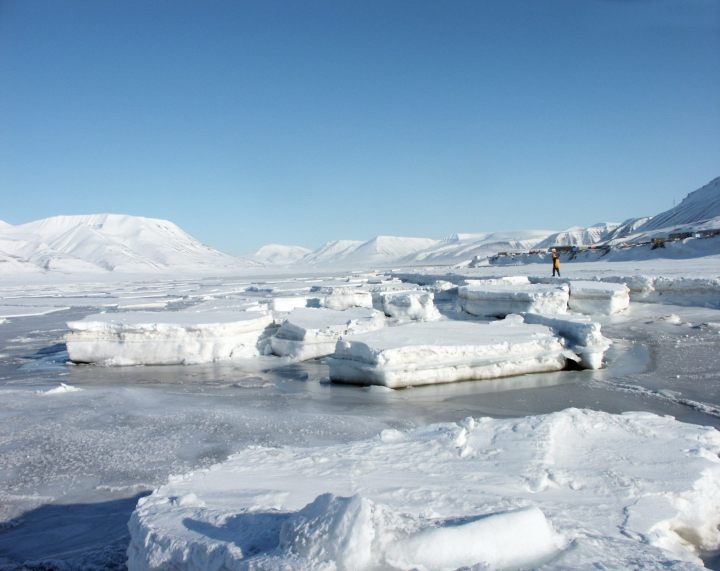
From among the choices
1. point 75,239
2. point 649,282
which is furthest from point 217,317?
point 75,239

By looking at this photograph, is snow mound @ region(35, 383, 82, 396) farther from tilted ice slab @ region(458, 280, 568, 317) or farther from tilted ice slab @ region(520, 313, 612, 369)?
tilted ice slab @ region(458, 280, 568, 317)

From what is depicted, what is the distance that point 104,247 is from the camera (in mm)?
91875

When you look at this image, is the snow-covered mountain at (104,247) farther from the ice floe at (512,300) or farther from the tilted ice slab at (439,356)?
the tilted ice slab at (439,356)

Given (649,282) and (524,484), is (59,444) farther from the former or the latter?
(649,282)

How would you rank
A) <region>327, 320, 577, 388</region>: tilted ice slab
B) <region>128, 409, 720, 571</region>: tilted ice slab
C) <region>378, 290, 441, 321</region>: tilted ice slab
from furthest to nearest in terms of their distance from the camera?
1. <region>378, 290, 441, 321</region>: tilted ice slab
2. <region>327, 320, 577, 388</region>: tilted ice slab
3. <region>128, 409, 720, 571</region>: tilted ice slab

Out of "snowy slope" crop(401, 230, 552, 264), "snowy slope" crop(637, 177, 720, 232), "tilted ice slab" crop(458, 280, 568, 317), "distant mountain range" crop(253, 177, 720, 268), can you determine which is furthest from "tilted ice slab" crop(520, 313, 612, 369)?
"snowy slope" crop(401, 230, 552, 264)

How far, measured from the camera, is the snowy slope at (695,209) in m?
55.7

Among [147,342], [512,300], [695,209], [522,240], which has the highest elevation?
[695,209]

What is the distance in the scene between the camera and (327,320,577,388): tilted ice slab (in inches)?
232

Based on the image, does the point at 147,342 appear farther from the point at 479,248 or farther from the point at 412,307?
the point at 479,248

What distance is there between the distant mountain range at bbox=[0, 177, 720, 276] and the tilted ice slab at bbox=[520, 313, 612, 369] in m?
51.6

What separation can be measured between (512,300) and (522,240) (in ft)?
337

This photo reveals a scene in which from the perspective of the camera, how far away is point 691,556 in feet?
7.29

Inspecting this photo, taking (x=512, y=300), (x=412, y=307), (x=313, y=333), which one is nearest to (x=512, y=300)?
(x=512, y=300)
